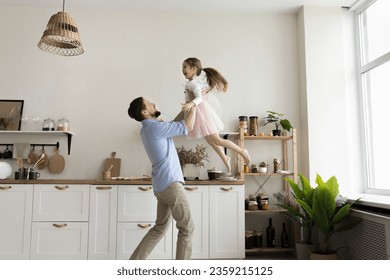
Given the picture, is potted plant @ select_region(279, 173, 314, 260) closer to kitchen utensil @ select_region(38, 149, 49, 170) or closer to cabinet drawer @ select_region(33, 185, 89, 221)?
cabinet drawer @ select_region(33, 185, 89, 221)

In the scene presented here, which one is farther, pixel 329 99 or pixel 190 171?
pixel 329 99

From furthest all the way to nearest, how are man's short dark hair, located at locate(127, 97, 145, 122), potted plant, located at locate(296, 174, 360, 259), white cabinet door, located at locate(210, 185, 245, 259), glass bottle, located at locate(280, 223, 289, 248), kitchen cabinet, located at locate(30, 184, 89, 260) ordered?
glass bottle, located at locate(280, 223, 289, 248) < white cabinet door, located at locate(210, 185, 245, 259) < kitchen cabinet, located at locate(30, 184, 89, 260) < potted plant, located at locate(296, 174, 360, 259) < man's short dark hair, located at locate(127, 97, 145, 122)

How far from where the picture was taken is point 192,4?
4352 millimetres

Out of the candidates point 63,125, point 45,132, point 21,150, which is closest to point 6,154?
point 21,150

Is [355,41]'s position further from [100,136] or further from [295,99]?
[100,136]

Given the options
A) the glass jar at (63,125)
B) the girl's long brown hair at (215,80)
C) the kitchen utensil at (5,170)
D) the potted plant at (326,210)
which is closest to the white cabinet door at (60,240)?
the kitchen utensil at (5,170)

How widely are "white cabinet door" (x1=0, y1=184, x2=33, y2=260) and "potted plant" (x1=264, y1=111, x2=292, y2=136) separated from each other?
2.84 meters

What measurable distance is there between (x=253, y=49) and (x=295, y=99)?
2.79 ft

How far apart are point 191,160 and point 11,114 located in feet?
7.40

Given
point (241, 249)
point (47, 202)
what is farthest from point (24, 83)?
point (241, 249)

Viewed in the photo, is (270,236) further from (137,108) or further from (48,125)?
(48,125)

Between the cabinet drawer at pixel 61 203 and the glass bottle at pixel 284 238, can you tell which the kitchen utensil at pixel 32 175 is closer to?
the cabinet drawer at pixel 61 203

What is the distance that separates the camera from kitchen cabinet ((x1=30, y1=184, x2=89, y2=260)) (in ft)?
11.9

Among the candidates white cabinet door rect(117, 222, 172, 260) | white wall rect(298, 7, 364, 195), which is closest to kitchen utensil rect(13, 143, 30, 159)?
white cabinet door rect(117, 222, 172, 260)
